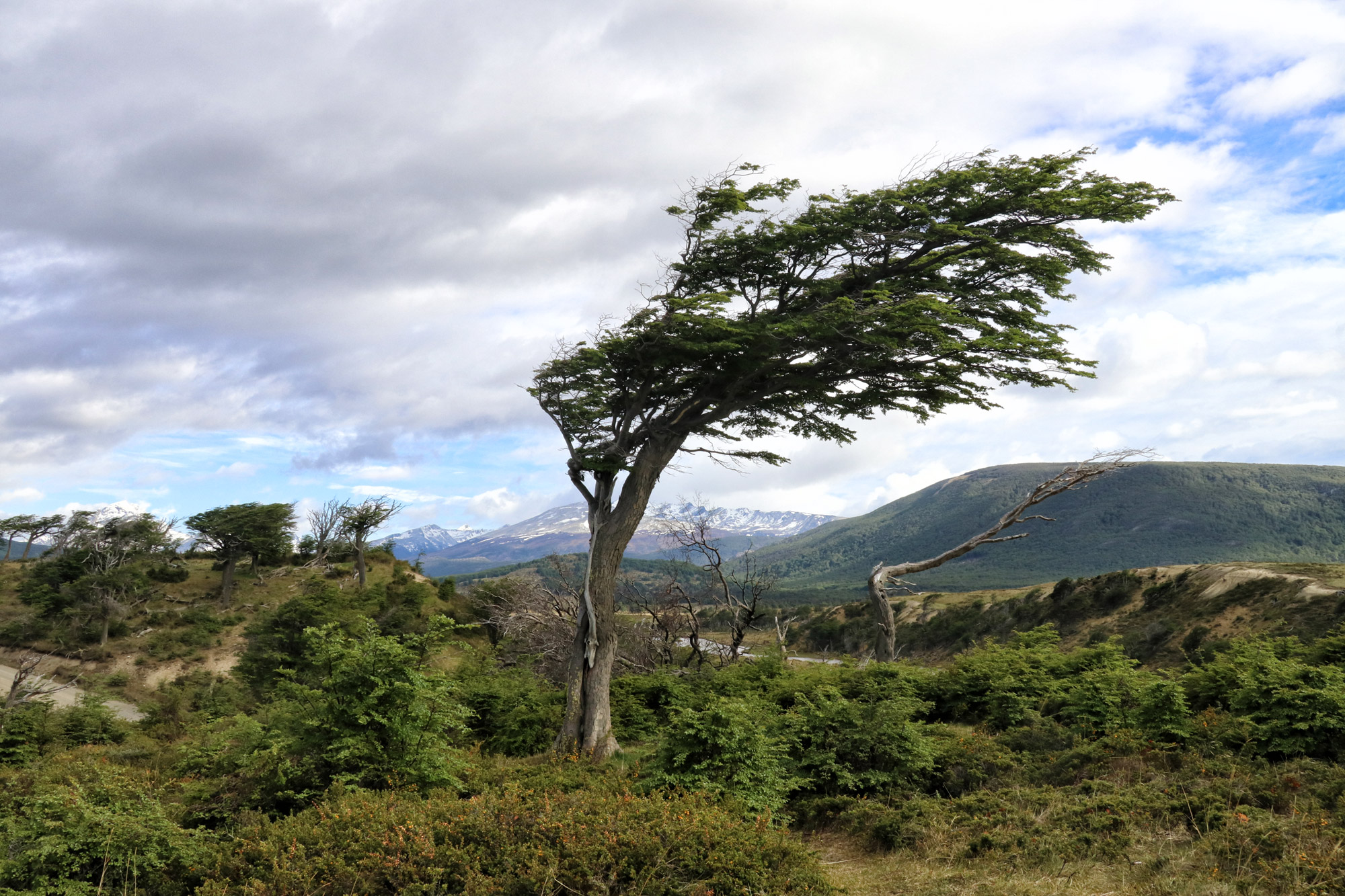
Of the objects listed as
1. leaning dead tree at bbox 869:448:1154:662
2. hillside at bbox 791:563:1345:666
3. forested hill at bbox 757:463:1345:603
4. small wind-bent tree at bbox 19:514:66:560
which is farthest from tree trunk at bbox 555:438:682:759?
forested hill at bbox 757:463:1345:603

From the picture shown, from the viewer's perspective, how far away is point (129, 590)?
134 ft

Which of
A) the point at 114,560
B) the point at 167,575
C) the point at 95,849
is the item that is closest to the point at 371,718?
the point at 95,849

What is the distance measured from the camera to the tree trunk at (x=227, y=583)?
43.2 meters

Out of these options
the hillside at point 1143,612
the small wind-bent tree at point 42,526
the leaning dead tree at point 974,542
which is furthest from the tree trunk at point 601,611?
the small wind-bent tree at point 42,526

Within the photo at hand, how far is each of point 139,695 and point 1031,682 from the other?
3954cm

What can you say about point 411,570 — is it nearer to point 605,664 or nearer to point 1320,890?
point 605,664

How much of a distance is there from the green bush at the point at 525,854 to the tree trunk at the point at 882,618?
912 cm

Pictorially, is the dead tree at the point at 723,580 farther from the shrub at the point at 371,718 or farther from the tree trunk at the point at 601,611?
the shrub at the point at 371,718

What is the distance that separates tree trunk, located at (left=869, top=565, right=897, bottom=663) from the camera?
1494cm

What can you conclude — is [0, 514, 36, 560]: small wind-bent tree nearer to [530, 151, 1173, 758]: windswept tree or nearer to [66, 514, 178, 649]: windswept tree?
[66, 514, 178, 649]: windswept tree

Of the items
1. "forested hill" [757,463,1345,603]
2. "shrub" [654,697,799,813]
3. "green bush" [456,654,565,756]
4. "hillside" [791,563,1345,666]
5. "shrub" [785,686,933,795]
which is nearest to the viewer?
"shrub" [654,697,799,813]

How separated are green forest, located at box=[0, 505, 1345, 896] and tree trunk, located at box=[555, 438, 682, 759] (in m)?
0.55

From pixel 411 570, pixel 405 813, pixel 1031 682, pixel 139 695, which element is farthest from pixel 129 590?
pixel 1031 682

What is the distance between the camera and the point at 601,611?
11.6 metres
